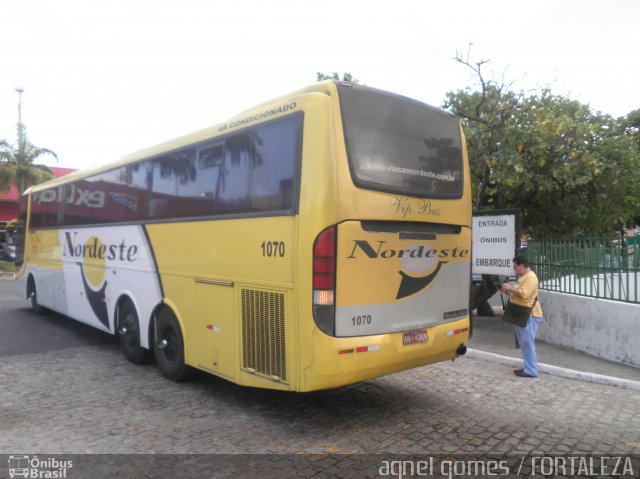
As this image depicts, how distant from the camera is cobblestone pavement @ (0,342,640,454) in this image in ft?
15.2

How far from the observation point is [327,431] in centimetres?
499

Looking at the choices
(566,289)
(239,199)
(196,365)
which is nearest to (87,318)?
(196,365)

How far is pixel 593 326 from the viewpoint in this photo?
8.09 meters

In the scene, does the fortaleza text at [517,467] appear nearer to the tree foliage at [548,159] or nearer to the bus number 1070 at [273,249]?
the bus number 1070 at [273,249]

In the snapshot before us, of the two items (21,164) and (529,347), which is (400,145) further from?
(21,164)

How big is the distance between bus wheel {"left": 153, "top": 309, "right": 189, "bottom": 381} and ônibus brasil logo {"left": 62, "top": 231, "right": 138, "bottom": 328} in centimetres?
131

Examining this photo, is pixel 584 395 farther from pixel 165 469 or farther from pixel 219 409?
pixel 165 469

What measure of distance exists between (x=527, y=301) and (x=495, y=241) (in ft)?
7.37

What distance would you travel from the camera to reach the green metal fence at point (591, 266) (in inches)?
290

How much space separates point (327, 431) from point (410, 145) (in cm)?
308

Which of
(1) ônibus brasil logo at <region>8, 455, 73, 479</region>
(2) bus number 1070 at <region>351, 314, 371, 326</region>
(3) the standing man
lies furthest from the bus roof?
(3) the standing man

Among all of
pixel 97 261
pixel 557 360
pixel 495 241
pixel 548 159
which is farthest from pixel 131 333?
pixel 548 159

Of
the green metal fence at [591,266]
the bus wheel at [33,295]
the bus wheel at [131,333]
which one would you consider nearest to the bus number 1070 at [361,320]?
the bus wheel at [131,333]

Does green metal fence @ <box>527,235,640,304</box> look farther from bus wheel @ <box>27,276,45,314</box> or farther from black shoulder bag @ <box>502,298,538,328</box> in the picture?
bus wheel @ <box>27,276,45,314</box>
